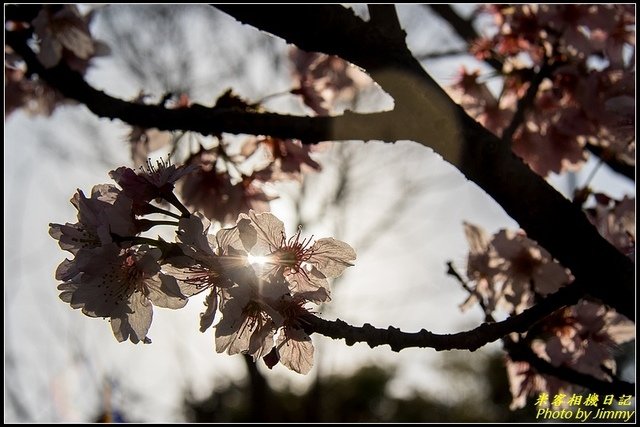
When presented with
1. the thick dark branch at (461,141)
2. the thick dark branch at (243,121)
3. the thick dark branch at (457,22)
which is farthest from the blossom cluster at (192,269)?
the thick dark branch at (457,22)

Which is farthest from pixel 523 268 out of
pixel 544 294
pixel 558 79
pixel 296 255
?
pixel 296 255

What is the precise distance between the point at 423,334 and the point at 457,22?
1.93 metres

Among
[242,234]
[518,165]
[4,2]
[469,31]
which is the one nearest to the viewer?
[242,234]

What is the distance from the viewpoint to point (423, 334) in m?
1.09

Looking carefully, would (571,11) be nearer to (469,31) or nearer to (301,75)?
(469,31)

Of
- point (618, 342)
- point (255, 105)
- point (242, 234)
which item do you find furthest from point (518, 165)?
point (618, 342)

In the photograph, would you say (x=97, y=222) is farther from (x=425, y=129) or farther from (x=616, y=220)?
(x=616, y=220)

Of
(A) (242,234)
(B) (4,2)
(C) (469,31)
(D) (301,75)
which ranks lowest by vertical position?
(A) (242,234)

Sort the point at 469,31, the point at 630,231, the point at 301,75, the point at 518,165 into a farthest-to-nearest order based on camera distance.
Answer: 1. the point at 469,31
2. the point at 301,75
3. the point at 630,231
4. the point at 518,165

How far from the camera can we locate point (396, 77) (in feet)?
4.16

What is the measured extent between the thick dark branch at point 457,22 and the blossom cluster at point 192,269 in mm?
1686

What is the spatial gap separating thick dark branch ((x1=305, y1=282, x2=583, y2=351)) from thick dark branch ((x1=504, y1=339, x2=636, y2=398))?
44 cm

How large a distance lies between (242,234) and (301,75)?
117 cm

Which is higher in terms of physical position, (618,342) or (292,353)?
(618,342)
